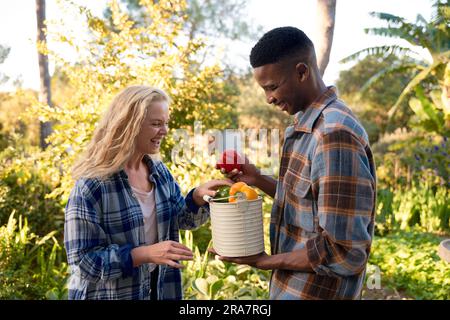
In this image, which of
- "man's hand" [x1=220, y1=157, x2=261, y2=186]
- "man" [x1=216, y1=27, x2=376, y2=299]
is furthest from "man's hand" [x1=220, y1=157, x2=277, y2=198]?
"man" [x1=216, y1=27, x2=376, y2=299]

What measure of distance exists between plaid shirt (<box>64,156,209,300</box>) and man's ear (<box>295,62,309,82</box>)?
0.95m

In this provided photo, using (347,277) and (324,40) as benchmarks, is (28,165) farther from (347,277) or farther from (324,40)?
(347,277)

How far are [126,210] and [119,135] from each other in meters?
0.35

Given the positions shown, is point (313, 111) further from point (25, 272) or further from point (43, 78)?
point (43, 78)

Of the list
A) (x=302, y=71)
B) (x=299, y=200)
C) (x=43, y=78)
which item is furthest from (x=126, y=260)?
(x=43, y=78)

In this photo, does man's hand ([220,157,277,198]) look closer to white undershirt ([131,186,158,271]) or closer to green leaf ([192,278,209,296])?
white undershirt ([131,186,158,271])

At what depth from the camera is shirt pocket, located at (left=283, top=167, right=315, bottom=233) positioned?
1521 mm

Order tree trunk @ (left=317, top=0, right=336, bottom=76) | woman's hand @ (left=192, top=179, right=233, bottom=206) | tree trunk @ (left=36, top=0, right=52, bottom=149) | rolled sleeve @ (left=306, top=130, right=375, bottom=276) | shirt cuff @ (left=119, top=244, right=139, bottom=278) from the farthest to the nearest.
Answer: tree trunk @ (left=36, top=0, right=52, bottom=149) < tree trunk @ (left=317, top=0, right=336, bottom=76) < woman's hand @ (left=192, top=179, right=233, bottom=206) < shirt cuff @ (left=119, top=244, right=139, bottom=278) < rolled sleeve @ (left=306, top=130, right=375, bottom=276)

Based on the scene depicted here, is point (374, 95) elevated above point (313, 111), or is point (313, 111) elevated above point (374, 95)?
point (374, 95)

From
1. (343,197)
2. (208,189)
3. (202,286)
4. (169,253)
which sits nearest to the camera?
(343,197)

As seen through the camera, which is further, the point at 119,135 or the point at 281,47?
the point at 119,135

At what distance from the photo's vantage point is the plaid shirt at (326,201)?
4.62ft

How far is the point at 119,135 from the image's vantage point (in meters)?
2.08
